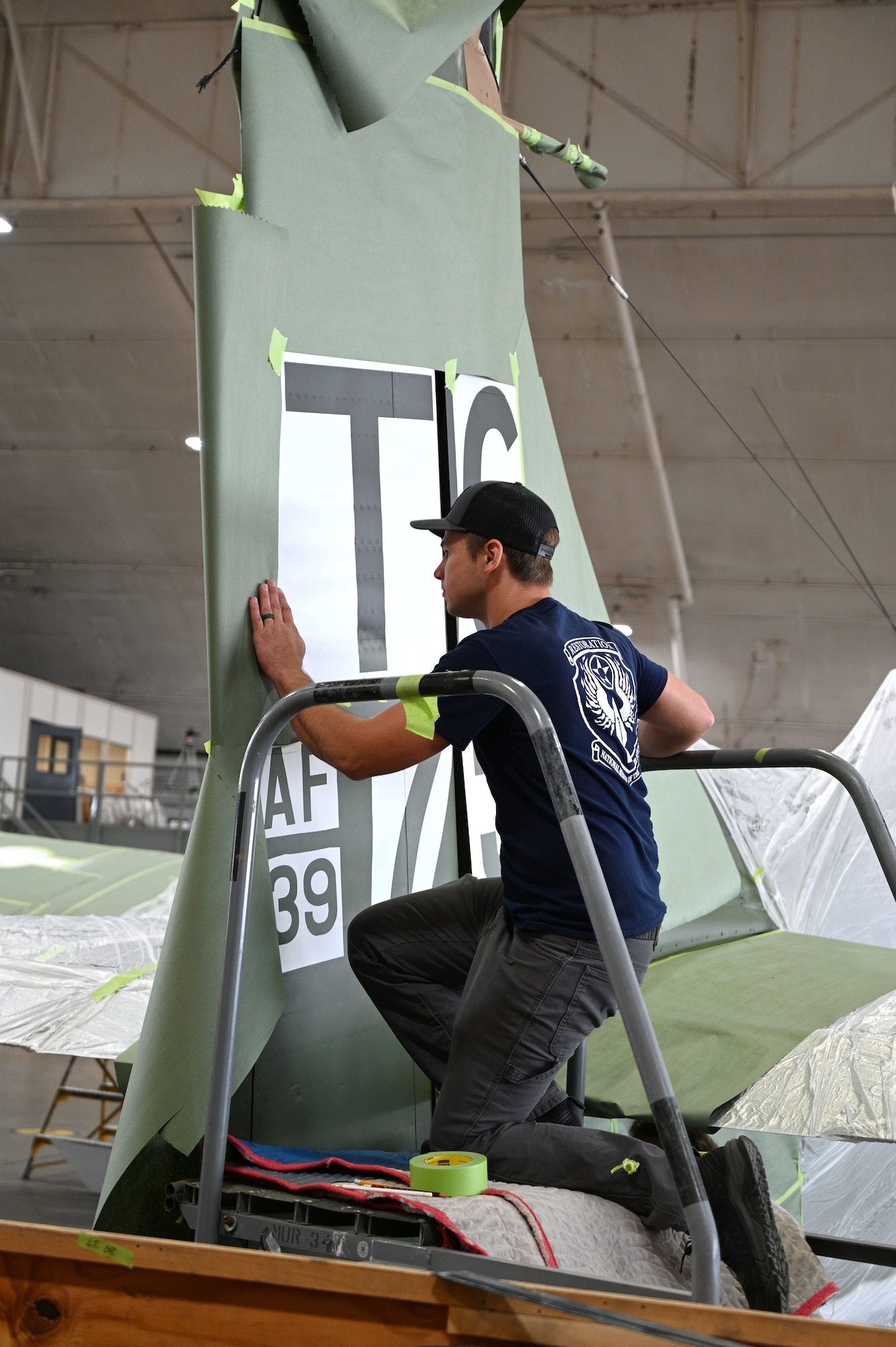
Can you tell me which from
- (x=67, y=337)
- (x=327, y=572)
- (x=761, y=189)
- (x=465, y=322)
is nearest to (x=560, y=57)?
(x=761, y=189)

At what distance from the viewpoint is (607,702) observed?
2.05 m

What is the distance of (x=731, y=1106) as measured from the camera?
2.00 meters

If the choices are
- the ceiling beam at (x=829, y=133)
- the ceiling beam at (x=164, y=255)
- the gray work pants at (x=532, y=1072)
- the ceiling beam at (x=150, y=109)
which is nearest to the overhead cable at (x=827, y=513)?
the ceiling beam at (x=829, y=133)

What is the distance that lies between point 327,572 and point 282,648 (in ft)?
1.06

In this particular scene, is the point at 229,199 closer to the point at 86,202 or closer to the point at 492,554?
the point at 492,554

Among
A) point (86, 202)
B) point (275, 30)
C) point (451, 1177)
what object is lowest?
point (451, 1177)

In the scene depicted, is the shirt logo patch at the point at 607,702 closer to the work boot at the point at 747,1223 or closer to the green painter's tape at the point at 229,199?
the work boot at the point at 747,1223

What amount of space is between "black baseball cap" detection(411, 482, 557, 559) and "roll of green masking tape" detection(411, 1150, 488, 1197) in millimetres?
1071

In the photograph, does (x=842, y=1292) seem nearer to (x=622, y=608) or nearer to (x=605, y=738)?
(x=605, y=738)

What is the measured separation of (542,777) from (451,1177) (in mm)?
660

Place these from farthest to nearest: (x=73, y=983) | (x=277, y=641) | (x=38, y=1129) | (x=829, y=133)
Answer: (x=829, y=133) → (x=38, y=1129) → (x=73, y=983) → (x=277, y=641)

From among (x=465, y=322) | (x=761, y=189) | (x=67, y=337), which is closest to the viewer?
(x=465, y=322)

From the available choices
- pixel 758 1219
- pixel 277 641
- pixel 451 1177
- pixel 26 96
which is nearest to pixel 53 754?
pixel 26 96

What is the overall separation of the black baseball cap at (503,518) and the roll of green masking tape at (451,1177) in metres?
1.07
